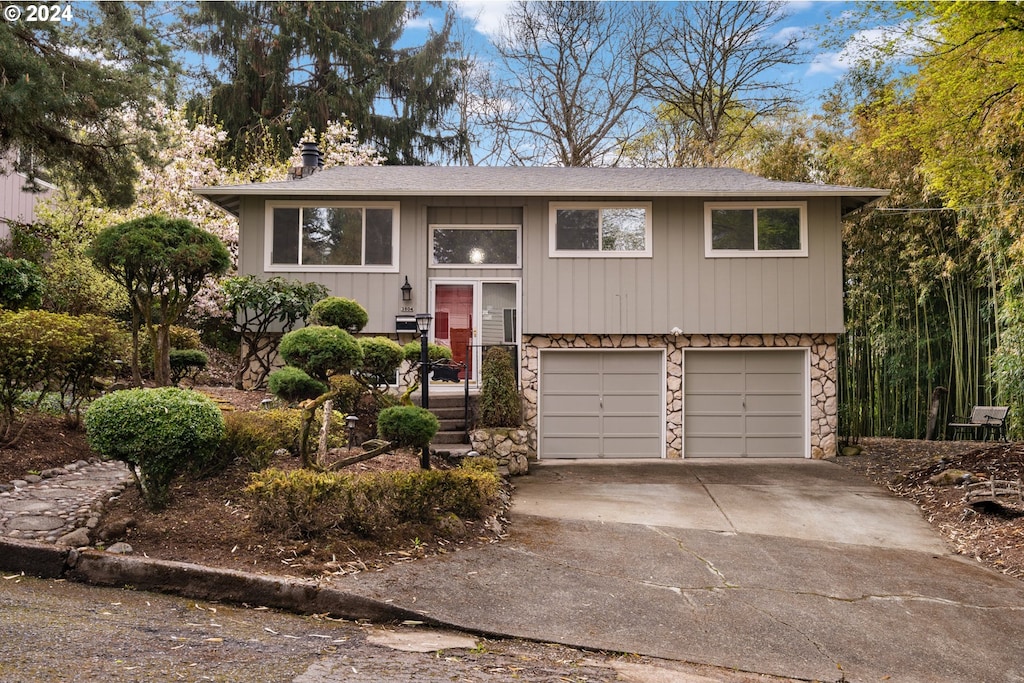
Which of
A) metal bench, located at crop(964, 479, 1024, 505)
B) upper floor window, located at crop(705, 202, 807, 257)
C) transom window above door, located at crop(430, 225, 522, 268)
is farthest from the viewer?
transom window above door, located at crop(430, 225, 522, 268)

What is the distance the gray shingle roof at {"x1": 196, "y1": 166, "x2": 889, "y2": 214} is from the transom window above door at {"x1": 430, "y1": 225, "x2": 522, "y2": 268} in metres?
0.72

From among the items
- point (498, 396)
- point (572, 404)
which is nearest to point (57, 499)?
point (498, 396)

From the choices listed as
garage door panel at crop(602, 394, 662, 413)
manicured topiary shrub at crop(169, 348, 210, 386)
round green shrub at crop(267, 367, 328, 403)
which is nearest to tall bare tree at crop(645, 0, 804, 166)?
garage door panel at crop(602, 394, 662, 413)

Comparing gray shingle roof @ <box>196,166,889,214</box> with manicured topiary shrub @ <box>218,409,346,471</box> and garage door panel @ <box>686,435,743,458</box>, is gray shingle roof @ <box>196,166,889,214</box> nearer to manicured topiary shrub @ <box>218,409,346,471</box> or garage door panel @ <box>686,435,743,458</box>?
garage door panel @ <box>686,435,743,458</box>

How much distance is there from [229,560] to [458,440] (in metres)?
4.81

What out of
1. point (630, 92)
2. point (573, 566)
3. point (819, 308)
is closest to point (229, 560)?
point (573, 566)

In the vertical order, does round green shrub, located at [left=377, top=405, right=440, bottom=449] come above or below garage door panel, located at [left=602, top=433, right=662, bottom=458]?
above

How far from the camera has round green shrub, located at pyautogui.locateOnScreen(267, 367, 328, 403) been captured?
19.7 feet

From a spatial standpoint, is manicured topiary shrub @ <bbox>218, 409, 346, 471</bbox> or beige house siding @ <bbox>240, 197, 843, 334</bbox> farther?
beige house siding @ <bbox>240, 197, 843, 334</bbox>

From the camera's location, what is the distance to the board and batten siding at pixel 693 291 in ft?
35.9

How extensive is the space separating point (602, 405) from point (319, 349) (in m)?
6.04

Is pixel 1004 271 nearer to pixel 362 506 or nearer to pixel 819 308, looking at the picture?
pixel 819 308

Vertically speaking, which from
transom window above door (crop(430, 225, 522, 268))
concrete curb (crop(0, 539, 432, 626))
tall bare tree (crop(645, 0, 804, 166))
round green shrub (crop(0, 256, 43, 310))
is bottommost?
concrete curb (crop(0, 539, 432, 626))

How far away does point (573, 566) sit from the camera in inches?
225
